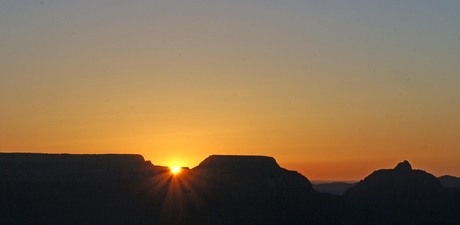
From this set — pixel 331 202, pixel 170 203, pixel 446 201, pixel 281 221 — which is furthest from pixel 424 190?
pixel 170 203

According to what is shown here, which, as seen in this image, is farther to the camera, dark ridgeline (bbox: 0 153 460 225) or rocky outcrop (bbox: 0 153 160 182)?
rocky outcrop (bbox: 0 153 160 182)

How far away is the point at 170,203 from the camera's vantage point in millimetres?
137000

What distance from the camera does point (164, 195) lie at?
137750 millimetres

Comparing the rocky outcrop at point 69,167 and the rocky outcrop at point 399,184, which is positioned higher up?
the rocky outcrop at point 399,184

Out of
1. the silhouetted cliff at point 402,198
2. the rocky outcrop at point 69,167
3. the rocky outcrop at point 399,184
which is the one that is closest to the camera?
the rocky outcrop at point 69,167

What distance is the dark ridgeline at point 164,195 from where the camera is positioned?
128 metres

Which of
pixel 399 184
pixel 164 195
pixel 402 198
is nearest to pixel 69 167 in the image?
pixel 164 195

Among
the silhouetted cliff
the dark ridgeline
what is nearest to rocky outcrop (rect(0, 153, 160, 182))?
the dark ridgeline

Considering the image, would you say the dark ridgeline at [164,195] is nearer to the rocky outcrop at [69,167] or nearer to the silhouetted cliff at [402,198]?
the rocky outcrop at [69,167]

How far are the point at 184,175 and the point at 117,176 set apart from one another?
41.8 feet

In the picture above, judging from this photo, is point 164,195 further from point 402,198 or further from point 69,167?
point 402,198

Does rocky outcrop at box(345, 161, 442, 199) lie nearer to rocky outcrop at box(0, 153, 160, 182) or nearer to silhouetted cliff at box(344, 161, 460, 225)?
silhouetted cliff at box(344, 161, 460, 225)

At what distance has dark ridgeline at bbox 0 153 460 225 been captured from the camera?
12769 centimetres

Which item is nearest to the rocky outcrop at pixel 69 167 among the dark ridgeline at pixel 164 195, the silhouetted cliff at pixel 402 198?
the dark ridgeline at pixel 164 195
